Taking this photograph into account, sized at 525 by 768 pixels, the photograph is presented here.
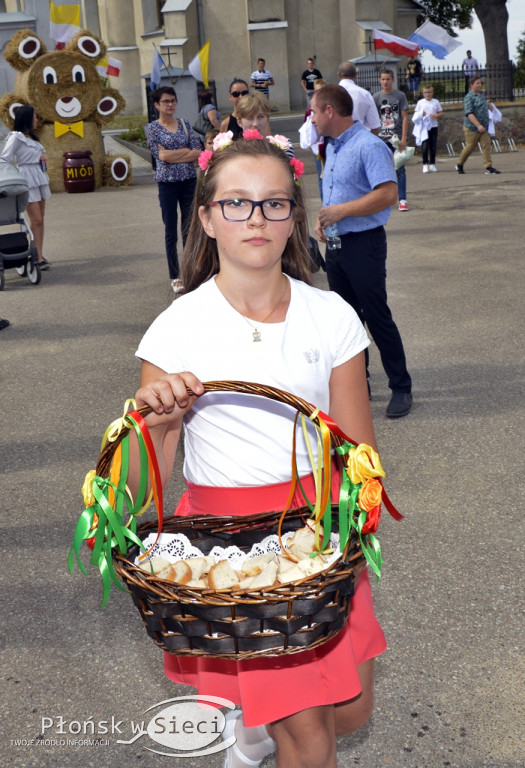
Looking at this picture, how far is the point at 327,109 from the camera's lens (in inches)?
217

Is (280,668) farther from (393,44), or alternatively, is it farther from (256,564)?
(393,44)

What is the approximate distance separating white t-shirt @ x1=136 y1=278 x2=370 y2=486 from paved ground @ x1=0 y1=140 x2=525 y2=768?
566 millimetres

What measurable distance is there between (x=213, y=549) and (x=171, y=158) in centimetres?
777

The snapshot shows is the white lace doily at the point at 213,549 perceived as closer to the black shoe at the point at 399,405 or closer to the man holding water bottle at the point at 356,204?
the man holding water bottle at the point at 356,204

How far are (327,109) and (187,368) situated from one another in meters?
3.60

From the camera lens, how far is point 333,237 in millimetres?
5684

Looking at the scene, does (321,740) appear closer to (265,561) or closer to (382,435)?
(265,561)

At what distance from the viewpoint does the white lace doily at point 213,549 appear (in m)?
2.20

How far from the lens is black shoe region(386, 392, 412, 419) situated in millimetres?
5916

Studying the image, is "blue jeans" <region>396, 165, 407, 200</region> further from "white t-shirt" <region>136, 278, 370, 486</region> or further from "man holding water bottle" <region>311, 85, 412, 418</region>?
"white t-shirt" <region>136, 278, 370, 486</region>

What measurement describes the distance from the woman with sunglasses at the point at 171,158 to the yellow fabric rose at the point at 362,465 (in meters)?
7.60

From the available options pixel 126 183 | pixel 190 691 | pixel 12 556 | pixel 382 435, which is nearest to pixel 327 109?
pixel 382 435

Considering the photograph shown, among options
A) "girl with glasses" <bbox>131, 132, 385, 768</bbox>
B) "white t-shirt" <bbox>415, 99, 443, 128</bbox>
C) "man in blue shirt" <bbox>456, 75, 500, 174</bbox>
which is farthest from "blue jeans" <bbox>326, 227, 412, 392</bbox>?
"white t-shirt" <bbox>415, 99, 443, 128</bbox>

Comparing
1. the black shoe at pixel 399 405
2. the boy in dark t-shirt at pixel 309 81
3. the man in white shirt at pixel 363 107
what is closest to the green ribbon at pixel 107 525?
the black shoe at pixel 399 405
